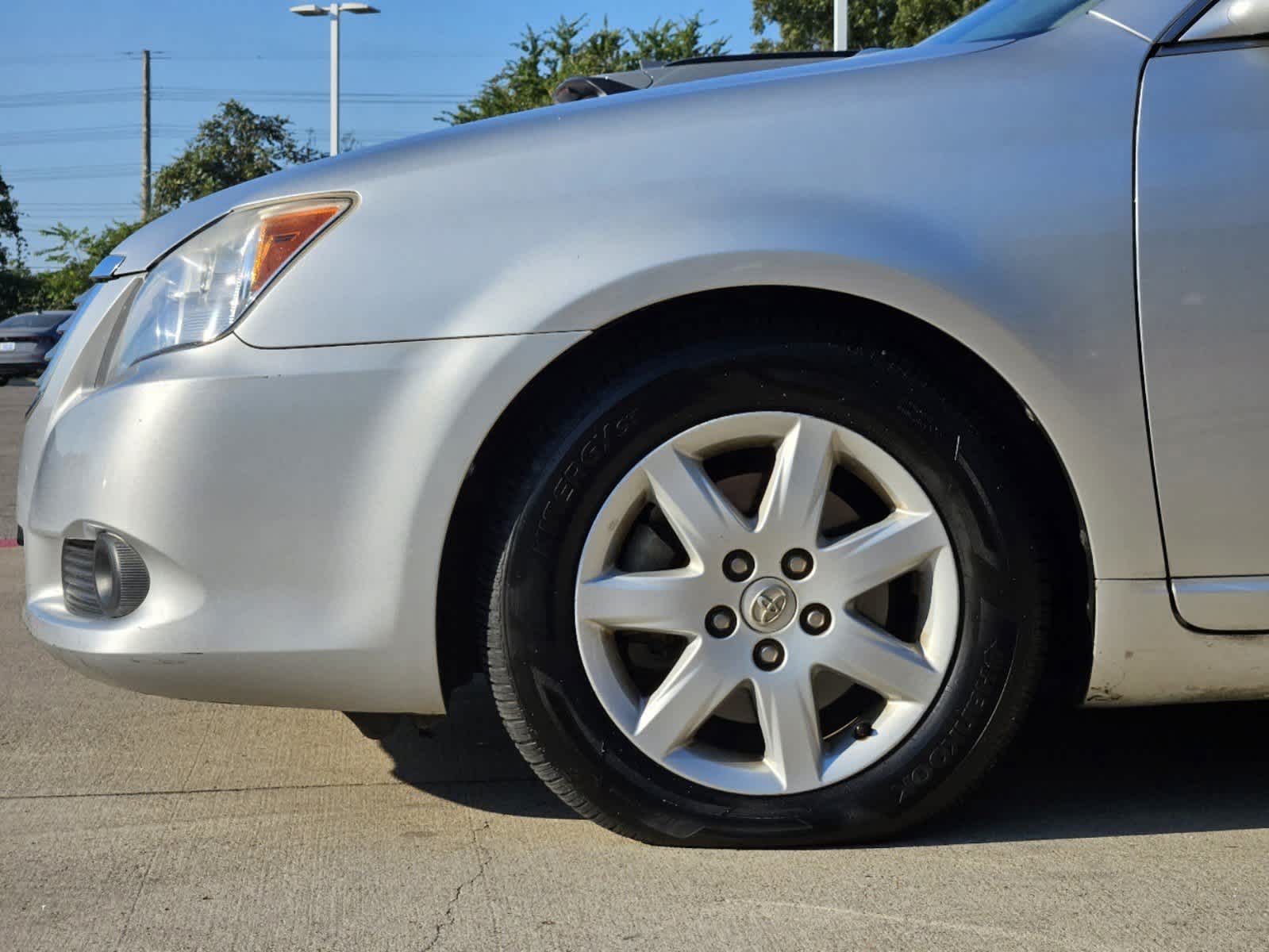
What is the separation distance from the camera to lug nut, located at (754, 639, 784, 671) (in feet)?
8.04

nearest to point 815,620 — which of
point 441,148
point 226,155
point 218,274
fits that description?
point 441,148

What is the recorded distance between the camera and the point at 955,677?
8.18ft

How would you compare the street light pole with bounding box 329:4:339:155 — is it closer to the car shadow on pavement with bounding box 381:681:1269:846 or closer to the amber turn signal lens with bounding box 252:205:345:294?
the car shadow on pavement with bounding box 381:681:1269:846

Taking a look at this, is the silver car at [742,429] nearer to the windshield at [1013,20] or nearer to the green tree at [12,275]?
the windshield at [1013,20]

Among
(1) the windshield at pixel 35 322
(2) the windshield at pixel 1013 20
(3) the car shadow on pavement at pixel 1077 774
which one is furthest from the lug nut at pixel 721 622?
(1) the windshield at pixel 35 322

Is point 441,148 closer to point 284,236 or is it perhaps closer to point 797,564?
point 284,236

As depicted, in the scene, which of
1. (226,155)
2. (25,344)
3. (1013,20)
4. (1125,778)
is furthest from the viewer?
(226,155)

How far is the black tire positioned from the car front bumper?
128mm

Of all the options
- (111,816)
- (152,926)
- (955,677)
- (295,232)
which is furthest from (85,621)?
(955,677)

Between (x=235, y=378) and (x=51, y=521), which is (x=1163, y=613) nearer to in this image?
(x=235, y=378)

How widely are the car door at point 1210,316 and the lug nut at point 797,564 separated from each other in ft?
1.84

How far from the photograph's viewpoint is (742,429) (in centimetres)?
246

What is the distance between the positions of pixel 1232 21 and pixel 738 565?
1174 mm

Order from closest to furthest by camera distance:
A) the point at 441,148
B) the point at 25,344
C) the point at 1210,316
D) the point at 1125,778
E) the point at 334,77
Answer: the point at 1210,316, the point at 441,148, the point at 1125,778, the point at 25,344, the point at 334,77
